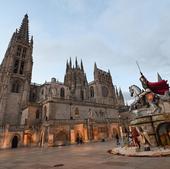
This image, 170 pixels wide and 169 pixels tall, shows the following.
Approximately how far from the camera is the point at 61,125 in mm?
30578

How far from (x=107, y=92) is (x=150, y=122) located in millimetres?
52764

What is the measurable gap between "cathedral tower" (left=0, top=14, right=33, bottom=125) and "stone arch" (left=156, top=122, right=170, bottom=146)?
38194 mm

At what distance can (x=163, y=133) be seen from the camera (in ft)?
33.6

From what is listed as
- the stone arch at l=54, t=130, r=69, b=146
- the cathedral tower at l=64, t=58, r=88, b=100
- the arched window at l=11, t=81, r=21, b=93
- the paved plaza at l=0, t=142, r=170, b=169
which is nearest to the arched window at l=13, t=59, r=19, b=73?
Result: the arched window at l=11, t=81, r=21, b=93

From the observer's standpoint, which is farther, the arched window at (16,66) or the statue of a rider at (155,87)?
the arched window at (16,66)

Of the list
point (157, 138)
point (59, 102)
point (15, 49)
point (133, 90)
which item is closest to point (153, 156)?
point (157, 138)

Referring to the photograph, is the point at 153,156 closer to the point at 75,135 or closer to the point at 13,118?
the point at 75,135

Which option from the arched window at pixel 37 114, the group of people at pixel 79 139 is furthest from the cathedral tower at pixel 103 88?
the arched window at pixel 37 114

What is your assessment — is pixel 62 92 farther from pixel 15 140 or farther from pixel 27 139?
pixel 15 140

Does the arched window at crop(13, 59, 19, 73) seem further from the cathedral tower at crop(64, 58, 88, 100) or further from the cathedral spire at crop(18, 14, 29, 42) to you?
the cathedral tower at crop(64, 58, 88, 100)

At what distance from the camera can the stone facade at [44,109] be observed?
30938mm

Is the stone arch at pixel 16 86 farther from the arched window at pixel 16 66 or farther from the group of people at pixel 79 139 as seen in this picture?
the group of people at pixel 79 139

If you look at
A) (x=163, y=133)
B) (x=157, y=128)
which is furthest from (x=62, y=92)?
(x=163, y=133)

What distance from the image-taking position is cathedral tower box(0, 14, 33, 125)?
1585 inches
